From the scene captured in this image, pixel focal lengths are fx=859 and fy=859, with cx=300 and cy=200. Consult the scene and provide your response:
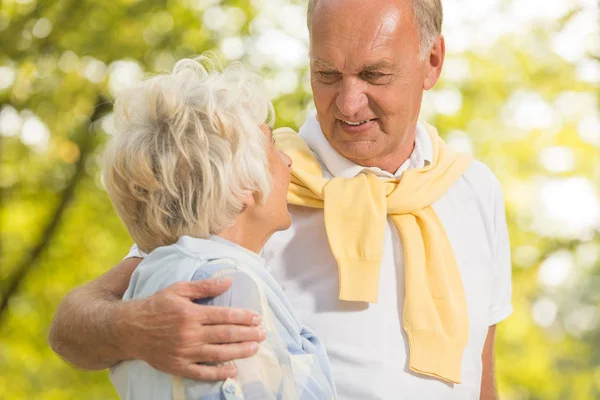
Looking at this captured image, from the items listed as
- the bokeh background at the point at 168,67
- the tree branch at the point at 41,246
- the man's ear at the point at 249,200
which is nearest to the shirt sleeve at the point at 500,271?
the man's ear at the point at 249,200

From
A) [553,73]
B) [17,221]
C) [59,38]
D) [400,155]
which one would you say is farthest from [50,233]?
[400,155]

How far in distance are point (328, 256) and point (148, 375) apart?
2.38 feet

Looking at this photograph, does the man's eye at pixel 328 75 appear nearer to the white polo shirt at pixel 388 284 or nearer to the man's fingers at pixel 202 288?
the white polo shirt at pixel 388 284

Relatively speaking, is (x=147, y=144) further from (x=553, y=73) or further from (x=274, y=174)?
(x=553, y=73)

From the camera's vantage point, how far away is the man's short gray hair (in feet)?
7.66

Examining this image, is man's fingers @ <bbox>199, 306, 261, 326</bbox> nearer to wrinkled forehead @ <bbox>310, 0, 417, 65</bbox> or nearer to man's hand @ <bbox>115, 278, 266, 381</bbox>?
man's hand @ <bbox>115, 278, 266, 381</bbox>

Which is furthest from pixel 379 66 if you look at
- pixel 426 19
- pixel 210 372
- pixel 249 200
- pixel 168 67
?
pixel 168 67

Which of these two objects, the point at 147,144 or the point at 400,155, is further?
the point at 400,155

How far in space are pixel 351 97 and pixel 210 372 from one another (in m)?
0.92

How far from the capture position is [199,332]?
5.07 ft

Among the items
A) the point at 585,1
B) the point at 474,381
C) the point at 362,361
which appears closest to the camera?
the point at 362,361

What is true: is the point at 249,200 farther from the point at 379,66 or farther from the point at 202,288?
the point at 379,66

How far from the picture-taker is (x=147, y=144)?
1664 millimetres

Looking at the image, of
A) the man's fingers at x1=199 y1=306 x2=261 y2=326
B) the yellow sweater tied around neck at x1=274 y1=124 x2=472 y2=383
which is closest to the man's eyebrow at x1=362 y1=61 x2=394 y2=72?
the yellow sweater tied around neck at x1=274 y1=124 x2=472 y2=383
